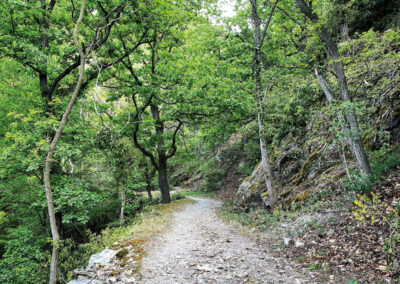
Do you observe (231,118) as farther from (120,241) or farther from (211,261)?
(211,261)

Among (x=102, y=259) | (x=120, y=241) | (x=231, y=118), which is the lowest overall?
(x=120, y=241)

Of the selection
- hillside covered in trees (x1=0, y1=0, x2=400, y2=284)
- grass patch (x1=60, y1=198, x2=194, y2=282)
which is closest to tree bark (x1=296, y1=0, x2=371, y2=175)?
hillside covered in trees (x1=0, y1=0, x2=400, y2=284)

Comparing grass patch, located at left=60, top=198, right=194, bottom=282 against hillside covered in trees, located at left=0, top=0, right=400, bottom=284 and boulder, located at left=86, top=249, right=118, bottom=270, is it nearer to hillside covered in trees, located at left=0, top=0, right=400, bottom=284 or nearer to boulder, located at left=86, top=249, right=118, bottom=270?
hillside covered in trees, located at left=0, top=0, right=400, bottom=284

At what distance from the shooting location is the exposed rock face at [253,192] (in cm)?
1031

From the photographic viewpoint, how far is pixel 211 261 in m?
5.13

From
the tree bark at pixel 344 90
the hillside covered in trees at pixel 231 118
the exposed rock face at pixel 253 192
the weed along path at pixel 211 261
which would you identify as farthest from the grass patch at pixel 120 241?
the tree bark at pixel 344 90

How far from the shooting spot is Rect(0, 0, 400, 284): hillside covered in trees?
5.04 metres

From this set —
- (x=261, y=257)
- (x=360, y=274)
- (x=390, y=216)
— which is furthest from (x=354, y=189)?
(x=261, y=257)

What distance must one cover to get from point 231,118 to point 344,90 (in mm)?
7718

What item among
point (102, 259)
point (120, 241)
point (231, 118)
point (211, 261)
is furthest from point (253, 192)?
point (102, 259)

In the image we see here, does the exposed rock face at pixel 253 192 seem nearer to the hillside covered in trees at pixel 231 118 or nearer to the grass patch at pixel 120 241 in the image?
the hillside covered in trees at pixel 231 118

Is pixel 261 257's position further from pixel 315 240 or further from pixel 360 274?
pixel 360 274

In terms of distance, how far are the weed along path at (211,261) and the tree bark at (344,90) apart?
3195mm

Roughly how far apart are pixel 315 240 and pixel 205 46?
13309mm
